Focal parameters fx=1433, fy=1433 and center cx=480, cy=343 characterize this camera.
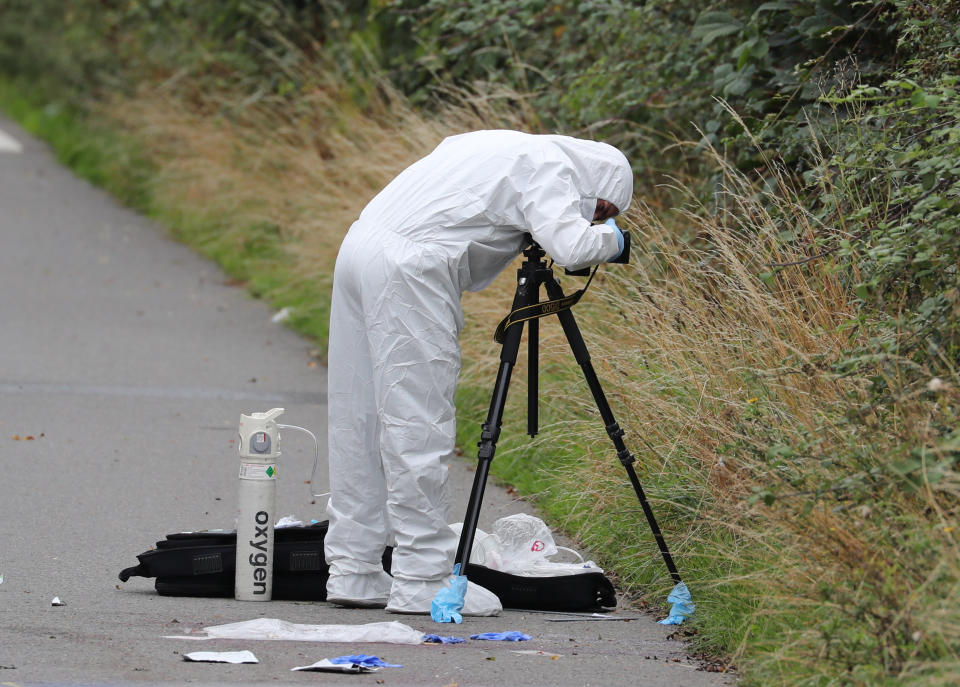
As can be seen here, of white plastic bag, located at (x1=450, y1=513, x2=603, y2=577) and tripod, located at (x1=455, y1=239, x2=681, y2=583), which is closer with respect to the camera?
tripod, located at (x1=455, y1=239, x2=681, y2=583)

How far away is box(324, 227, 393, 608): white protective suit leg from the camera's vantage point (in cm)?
546

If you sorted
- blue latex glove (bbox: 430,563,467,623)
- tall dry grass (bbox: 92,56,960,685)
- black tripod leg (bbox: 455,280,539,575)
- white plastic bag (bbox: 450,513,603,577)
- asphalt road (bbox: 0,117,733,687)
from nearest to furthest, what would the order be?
tall dry grass (bbox: 92,56,960,685)
asphalt road (bbox: 0,117,733,687)
blue latex glove (bbox: 430,563,467,623)
black tripod leg (bbox: 455,280,539,575)
white plastic bag (bbox: 450,513,603,577)

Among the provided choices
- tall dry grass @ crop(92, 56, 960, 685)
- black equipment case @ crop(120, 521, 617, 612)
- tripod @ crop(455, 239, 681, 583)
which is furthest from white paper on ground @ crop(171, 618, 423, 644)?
tall dry grass @ crop(92, 56, 960, 685)

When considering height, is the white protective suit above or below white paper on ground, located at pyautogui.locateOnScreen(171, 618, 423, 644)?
above

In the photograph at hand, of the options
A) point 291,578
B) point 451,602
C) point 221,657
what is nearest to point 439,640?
point 451,602

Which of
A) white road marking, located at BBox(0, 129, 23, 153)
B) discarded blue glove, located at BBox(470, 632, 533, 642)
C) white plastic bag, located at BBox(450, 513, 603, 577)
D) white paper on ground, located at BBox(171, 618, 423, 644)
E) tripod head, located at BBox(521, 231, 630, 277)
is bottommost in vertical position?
discarded blue glove, located at BBox(470, 632, 533, 642)

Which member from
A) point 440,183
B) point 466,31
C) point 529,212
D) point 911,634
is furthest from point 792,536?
point 466,31

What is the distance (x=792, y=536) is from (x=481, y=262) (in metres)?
1.55

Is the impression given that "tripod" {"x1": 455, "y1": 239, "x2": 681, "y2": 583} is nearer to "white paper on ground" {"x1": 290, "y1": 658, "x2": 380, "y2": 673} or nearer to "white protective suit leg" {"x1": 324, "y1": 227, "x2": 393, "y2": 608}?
"white protective suit leg" {"x1": 324, "y1": 227, "x2": 393, "y2": 608}

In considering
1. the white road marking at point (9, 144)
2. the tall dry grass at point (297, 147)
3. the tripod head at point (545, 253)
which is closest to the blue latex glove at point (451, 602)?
the tripod head at point (545, 253)

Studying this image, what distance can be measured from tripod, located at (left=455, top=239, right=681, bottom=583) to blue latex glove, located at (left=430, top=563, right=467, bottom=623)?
0.11 m

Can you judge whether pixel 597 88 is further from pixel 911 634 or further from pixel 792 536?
pixel 911 634

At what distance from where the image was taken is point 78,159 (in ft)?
70.0

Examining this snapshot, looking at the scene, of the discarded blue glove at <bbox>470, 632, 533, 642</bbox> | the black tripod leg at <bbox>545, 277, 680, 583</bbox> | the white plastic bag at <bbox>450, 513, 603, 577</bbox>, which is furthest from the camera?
the white plastic bag at <bbox>450, 513, 603, 577</bbox>
